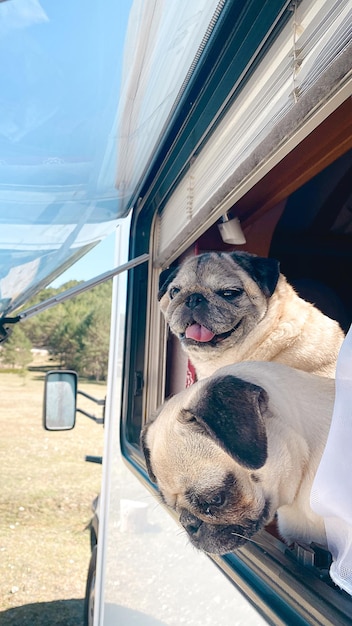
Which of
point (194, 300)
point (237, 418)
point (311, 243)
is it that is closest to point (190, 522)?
point (237, 418)

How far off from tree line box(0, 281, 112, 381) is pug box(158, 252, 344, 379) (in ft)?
59.4

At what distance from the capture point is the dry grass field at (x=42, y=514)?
18.5ft

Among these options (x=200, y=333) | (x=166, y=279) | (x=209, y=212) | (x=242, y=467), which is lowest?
(x=242, y=467)

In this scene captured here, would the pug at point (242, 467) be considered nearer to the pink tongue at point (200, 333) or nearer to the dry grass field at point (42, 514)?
the pink tongue at point (200, 333)

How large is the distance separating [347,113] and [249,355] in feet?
3.42

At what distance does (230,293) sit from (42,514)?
7297 millimetres

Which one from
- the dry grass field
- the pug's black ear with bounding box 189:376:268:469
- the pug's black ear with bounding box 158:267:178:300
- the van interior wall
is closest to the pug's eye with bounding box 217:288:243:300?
the pug's black ear with bounding box 158:267:178:300

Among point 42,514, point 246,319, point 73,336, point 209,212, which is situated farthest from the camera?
point 73,336

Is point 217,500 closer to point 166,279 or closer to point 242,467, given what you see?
point 242,467

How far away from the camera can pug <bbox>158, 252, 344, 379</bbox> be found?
2393 millimetres

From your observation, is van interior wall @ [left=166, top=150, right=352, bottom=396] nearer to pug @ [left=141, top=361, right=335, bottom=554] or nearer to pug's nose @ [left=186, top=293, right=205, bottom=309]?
pug's nose @ [left=186, top=293, right=205, bottom=309]

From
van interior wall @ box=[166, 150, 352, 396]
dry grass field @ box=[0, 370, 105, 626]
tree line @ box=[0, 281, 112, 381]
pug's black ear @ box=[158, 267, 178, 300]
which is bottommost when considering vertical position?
dry grass field @ box=[0, 370, 105, 626]

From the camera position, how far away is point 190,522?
167 cm

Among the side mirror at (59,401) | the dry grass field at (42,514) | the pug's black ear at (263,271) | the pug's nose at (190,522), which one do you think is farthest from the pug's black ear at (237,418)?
the dry grass field at (42,514)
